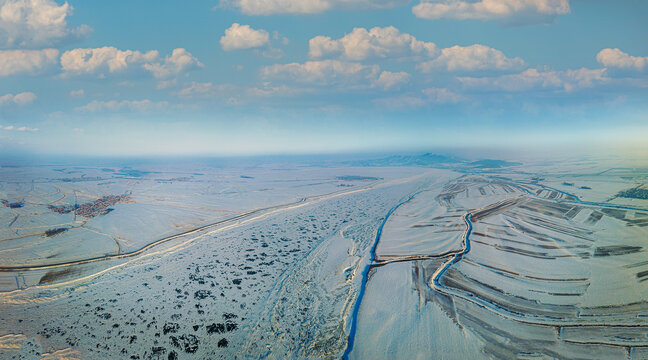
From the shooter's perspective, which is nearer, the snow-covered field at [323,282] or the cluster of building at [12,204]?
the snow-covered field at [323,282]

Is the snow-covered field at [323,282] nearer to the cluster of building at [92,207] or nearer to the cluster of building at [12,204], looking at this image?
the cluster of building at [12,204]

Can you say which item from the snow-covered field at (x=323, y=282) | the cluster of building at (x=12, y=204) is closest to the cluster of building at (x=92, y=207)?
the snow-covered field at (x=323, y=282)

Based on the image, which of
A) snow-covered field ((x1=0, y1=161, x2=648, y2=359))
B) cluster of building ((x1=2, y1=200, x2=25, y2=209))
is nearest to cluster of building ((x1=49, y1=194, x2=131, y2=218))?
snow-covered field ((x1=0, y1=161, x2=648, y2=359))

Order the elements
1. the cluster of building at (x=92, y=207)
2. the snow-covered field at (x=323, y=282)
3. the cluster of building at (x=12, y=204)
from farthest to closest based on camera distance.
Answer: the cluster of building at (x=92, y=207), the cluster of building at (x=12, y=204), the snow-covered field at (x=323, y=282)

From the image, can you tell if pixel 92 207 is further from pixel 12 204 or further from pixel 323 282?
pixel 323 282

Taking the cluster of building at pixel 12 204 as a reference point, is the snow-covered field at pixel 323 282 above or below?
below

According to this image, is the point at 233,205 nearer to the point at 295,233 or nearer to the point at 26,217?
the point at 295,233

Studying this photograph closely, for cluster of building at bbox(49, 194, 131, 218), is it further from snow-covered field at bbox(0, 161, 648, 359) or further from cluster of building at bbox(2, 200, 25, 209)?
cluster of building at bbox(2, 200, 25, 209)

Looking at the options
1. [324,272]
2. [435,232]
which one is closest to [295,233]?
[324,272]

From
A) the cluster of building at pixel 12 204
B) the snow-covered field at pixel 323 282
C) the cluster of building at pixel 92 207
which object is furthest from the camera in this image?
the cluster of building at pixel 92 207
